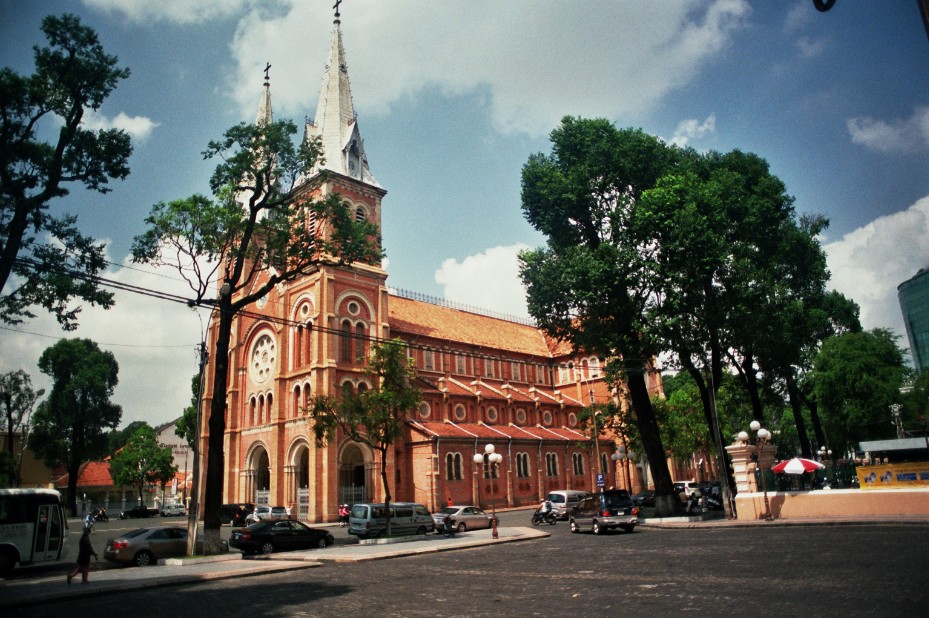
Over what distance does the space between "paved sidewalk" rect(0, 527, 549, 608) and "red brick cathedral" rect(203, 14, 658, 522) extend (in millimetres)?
14274

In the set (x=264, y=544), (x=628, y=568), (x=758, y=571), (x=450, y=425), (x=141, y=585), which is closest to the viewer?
(x=758, y=571)

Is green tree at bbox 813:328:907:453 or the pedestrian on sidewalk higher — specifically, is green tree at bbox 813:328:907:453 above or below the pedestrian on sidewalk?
above

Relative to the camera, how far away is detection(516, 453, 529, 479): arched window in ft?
162

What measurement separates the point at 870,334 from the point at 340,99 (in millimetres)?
45906

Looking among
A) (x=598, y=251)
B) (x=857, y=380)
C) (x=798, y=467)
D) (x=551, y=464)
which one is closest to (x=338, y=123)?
(x=598, y=251)

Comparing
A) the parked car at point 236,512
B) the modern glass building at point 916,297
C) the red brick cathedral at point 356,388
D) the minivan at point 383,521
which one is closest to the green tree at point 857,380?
the red brick cathedral at point 356,388

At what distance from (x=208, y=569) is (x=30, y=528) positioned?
7.04 meters

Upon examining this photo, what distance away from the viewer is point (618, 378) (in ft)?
108

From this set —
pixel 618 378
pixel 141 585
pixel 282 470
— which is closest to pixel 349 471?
pixel 282 470

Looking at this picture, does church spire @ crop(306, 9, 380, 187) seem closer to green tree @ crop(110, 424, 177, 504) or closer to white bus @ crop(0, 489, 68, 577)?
white bus @ crop(0, 489, 68, 577)

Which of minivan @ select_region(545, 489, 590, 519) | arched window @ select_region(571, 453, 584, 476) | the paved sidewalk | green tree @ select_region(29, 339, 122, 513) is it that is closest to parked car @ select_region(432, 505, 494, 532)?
minivan @ select_region(545, 489, 590, 519)

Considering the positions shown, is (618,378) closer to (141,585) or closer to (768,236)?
(768,236)

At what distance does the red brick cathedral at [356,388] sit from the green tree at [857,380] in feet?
56.3

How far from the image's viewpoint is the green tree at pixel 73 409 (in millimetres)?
56625
